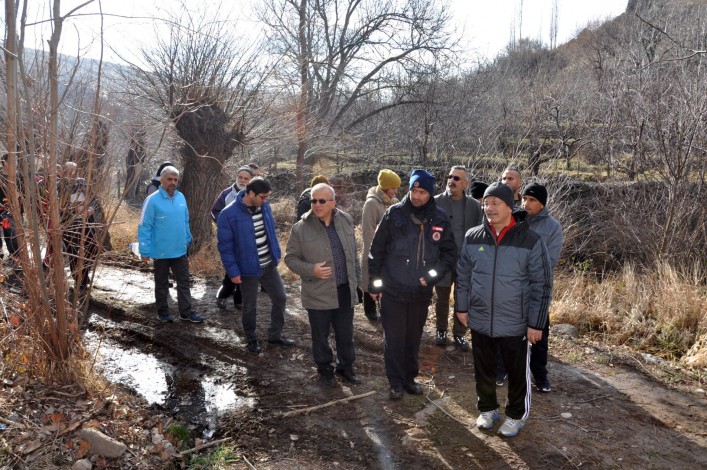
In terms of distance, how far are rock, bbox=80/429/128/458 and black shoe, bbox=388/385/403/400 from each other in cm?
205

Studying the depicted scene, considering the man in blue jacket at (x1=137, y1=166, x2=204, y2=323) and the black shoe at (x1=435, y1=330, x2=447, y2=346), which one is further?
the man in blue jacket at (x1=137, y1=166, x2=204, y2=323)

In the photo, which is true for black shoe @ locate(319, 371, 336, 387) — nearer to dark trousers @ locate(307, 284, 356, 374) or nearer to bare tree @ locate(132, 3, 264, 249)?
dark trousers @ locate(307, 284, 356, 374)

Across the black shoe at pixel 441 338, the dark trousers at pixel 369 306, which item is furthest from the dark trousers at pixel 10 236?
the black shoe at pixel 441 338

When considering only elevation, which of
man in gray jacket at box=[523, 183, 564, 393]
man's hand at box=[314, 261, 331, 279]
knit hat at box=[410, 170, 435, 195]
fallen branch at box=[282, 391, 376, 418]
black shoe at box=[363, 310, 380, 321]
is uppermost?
knit hat at box=[410, 170, 435, 195]

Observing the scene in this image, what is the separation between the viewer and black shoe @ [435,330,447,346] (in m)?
5.70

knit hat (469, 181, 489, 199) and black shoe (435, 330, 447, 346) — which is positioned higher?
knit hat (469, 181, 489, 199)

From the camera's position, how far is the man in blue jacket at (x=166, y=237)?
589 cm

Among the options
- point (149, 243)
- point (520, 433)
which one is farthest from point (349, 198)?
point (520, 433)

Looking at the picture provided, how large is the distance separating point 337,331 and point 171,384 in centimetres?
161

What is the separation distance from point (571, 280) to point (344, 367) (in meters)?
4.49

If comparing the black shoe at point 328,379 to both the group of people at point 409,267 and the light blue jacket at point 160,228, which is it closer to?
the group of people at point 409,267

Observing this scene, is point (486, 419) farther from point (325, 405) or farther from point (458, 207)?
point (458, 207)

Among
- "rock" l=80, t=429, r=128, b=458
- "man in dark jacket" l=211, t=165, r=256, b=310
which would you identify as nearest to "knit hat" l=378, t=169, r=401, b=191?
"man in dark jacket" l=211, t=165, r=256, b=310

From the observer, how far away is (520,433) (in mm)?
3850
